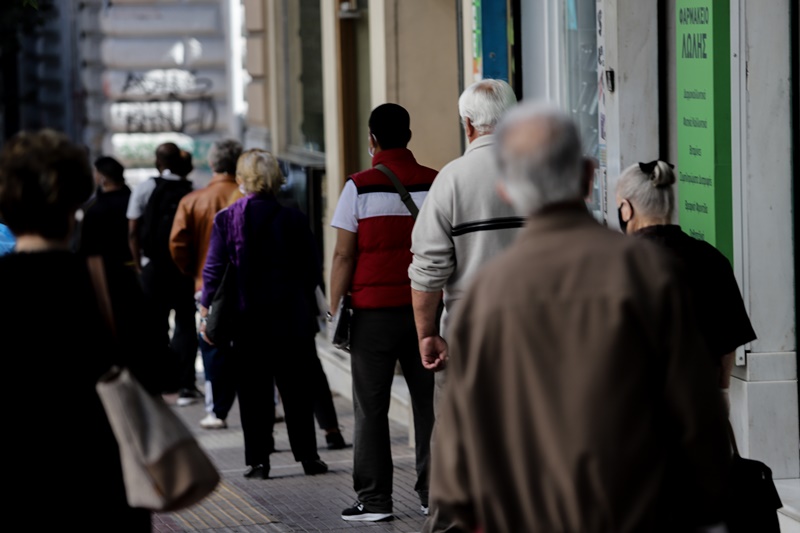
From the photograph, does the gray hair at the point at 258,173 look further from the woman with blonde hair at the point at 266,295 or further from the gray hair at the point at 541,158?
the gray hair at the point at 541,158

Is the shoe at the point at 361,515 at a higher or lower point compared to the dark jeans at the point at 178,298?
lower

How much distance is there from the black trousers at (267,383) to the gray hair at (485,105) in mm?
2600

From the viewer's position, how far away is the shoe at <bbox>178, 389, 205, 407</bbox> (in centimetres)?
1172

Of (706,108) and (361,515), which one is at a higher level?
(706,108)

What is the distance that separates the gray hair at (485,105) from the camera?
19.6 feet

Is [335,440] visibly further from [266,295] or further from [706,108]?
[706,108]

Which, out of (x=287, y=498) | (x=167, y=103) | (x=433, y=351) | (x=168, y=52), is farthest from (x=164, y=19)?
(x=433, y=351)

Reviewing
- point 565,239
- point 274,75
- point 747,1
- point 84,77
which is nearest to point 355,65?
point 274,75

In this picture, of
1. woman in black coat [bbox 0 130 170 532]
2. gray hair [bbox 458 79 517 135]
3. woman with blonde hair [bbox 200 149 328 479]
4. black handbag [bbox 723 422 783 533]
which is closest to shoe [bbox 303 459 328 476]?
woman with blonde hair [bbox 200 149 328 479]

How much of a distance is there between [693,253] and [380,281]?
232 cm

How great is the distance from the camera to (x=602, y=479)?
121 inches

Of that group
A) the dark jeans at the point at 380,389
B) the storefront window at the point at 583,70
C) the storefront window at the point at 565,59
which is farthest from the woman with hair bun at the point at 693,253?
the storefront window at the point at 583,70

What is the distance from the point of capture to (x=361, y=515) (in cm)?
714

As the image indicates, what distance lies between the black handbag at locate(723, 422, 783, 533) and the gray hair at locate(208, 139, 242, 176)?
19.8 feet
